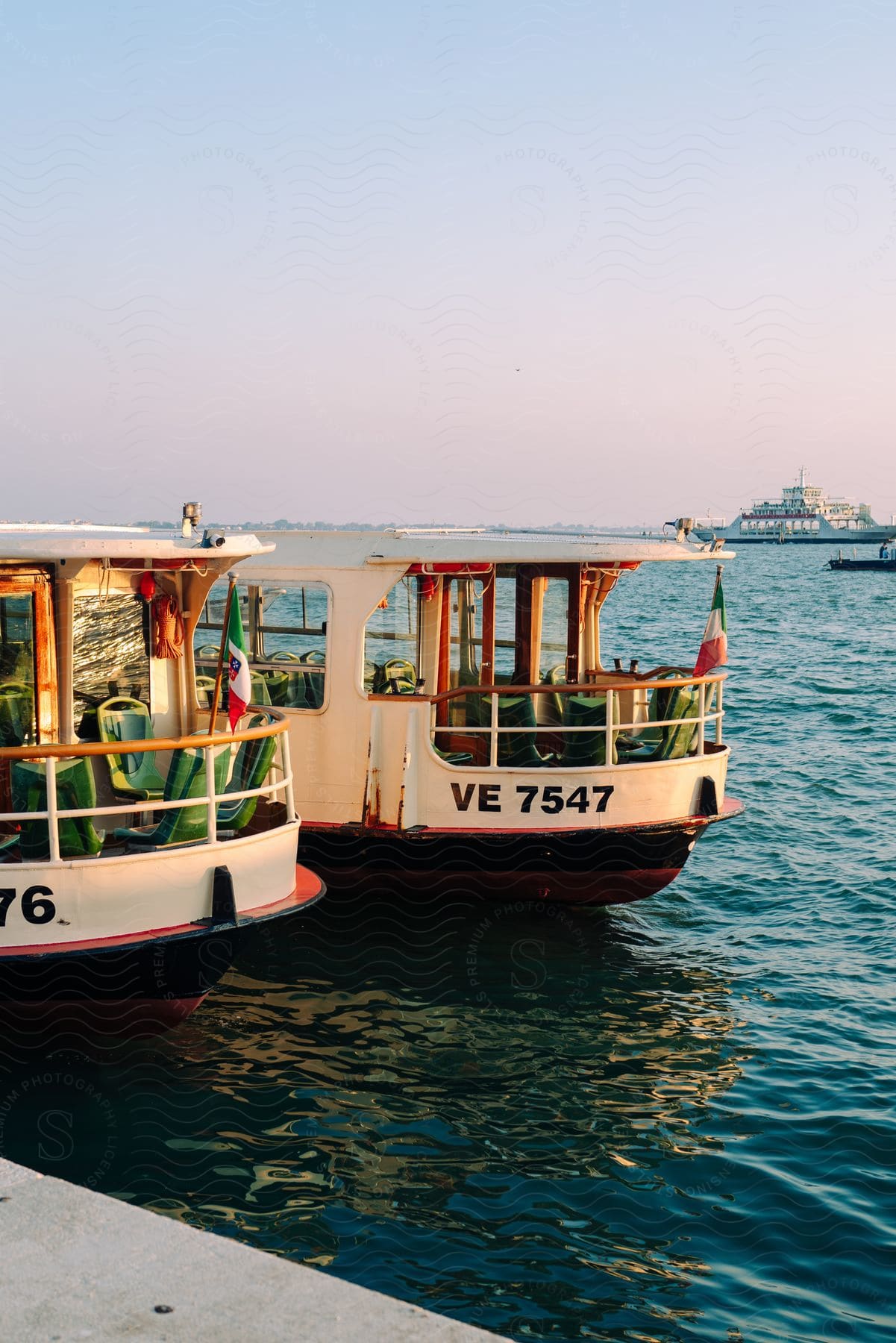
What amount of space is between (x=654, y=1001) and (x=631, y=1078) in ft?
5.37

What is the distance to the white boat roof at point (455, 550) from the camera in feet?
40.8

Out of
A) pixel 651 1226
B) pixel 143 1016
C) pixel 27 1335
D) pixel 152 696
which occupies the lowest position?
pixel 651 1226

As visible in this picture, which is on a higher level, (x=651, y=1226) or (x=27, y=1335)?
(x=27, y=1335)

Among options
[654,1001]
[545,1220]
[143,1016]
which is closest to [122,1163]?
[143,1016]

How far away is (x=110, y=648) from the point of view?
35.3ft

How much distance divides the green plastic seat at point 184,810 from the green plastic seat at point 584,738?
3949 millimetres

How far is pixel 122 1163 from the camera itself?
8000 mm

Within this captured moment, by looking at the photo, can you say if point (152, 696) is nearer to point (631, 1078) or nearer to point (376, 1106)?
point (376, 1106)

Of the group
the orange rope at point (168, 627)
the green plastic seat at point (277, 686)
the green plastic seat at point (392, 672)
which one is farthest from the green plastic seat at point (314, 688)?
the orange rope at point (168, 627)

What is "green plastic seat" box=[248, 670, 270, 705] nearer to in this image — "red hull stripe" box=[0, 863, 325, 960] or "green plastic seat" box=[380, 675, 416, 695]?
"green plastic seat" box=[380, 675, 416, 695]

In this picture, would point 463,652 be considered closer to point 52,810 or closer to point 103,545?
point 103,545

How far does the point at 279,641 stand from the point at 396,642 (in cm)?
129

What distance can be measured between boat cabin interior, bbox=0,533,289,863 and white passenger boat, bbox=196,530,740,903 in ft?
4.00

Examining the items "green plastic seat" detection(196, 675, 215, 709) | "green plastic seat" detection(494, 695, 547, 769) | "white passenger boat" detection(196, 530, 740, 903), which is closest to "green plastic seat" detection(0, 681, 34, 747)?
"green plastic seat" detection(196, 675, 215, 709)
